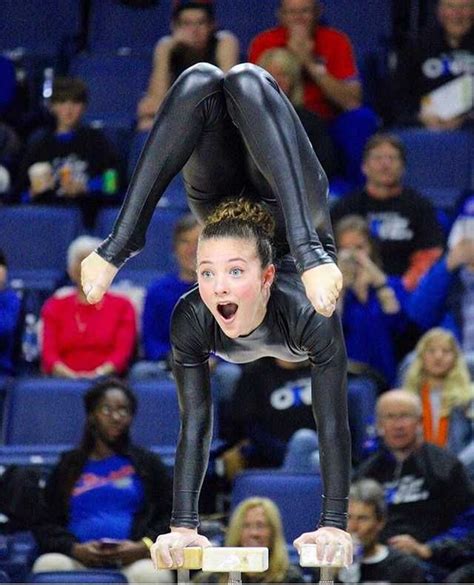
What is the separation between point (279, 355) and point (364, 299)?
8.54 ft

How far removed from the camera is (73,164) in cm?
737

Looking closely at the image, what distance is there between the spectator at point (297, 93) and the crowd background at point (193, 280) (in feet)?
0.04

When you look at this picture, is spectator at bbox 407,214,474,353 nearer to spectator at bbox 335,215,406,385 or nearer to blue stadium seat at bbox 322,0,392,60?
spectator at bbox 335,215,406,385

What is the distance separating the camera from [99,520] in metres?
5.84

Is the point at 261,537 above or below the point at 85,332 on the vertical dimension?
below

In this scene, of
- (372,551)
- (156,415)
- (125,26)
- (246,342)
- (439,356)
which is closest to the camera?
(246,342)

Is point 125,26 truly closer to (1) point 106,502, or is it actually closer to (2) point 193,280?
(2) point 193,280

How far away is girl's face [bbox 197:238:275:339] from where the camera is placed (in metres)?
3.63

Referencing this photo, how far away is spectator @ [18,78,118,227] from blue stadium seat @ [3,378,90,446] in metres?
1.30

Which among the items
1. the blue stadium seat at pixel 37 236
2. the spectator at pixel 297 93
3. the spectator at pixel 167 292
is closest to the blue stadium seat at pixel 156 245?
the blue stadium seat at pixel 37 236

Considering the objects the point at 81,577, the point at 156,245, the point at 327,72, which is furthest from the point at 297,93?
the point at 81,577

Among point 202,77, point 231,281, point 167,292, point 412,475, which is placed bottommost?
point 231,281

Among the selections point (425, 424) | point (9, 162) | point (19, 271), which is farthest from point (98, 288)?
point (9, 162)

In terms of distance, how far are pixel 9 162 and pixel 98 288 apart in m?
4.14
